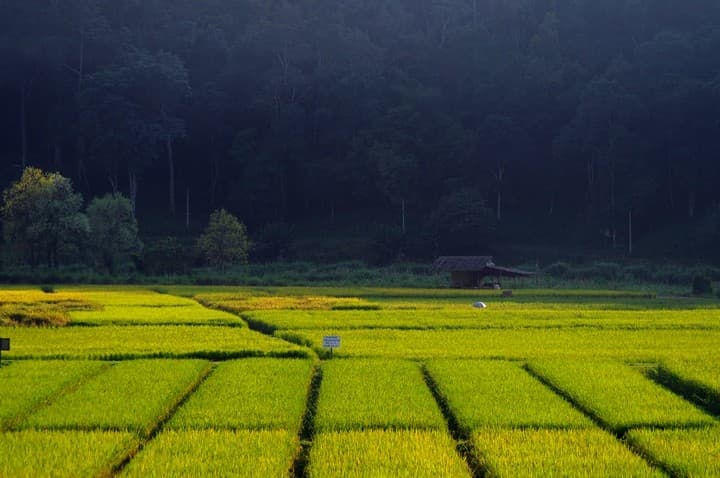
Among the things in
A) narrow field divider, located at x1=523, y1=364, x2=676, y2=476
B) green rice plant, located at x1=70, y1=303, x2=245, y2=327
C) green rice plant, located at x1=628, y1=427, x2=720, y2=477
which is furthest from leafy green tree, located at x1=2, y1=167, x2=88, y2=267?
green rice plant, located at x1=628, y1=427, x2=720, y2=477

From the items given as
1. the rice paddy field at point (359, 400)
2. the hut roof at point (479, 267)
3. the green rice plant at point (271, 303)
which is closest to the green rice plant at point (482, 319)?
the rice paddy field at point (359, 400)

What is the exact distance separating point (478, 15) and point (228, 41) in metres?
26.5

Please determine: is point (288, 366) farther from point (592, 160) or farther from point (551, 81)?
point (551, 81)

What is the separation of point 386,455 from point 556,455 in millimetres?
1939

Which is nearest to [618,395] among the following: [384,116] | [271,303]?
[271,303]

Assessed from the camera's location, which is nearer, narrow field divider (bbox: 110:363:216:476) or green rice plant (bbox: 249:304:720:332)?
narrow field divider (bbox: 110:363:216:476)

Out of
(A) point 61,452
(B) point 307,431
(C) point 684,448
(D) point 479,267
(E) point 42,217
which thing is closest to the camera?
(A) point 61,452

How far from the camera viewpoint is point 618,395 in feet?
45.0

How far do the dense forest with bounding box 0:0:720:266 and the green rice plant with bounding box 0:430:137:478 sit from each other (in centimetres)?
5706

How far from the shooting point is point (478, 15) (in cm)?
9306

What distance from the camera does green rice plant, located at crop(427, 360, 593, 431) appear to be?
11742mm

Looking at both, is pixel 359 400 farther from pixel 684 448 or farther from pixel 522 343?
pixel 522 343

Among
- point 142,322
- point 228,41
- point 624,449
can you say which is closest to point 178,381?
point 624,449

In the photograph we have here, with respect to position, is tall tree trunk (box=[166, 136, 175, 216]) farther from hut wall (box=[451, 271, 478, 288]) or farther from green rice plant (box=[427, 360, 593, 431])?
green rice plant (box=[427, 360, 593, 431])
